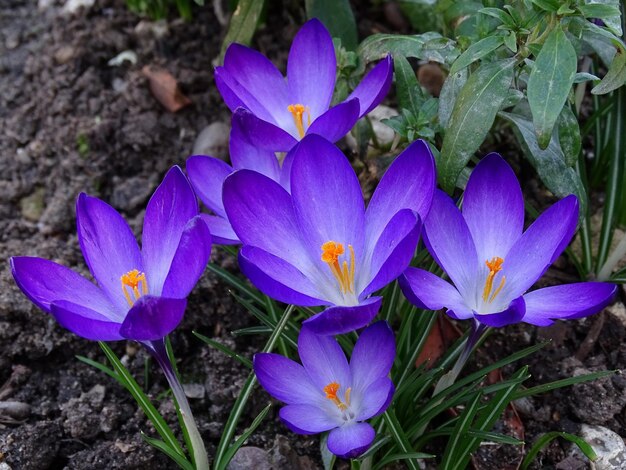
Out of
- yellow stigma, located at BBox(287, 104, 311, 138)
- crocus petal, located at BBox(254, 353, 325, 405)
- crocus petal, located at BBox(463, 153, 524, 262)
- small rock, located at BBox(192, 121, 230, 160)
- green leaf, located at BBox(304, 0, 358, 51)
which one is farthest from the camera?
small rock, located at BBox(192, 121, 230, 160)

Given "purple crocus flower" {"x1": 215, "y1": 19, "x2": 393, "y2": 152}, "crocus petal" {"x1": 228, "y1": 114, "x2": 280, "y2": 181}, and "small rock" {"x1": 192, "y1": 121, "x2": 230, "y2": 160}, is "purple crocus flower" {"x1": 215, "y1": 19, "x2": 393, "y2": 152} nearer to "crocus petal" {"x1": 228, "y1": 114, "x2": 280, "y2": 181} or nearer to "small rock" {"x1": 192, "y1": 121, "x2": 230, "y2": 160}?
"crocus petal" {"x1": 228, "y1": 114, "x2": 280, "y2": 181}

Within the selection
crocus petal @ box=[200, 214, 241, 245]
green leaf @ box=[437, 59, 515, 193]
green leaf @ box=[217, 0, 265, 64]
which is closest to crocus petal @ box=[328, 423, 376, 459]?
crocus petal @ box=[200, 214, 241, 245]

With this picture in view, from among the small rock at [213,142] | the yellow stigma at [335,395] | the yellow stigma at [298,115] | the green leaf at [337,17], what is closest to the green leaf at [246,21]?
the green leaf at [337,17]

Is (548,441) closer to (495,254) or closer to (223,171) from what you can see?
(495,254)

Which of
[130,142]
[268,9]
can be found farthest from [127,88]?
[268,9]

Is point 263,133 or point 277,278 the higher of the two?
point 263,133

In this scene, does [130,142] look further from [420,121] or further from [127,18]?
[420,121]

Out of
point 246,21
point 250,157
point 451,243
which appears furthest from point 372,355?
point 246,21
